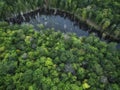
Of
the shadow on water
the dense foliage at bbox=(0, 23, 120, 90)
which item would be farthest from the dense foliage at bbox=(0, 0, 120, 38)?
the dense foliage at bbox=(0, 23, 120, 90)

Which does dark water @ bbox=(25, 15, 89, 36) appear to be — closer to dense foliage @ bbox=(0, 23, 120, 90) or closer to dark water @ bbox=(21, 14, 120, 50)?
dark water @ bbox=(21, 14, 120, 50)

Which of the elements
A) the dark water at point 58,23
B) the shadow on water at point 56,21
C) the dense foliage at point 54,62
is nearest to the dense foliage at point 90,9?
the shadow on water at point 56,21

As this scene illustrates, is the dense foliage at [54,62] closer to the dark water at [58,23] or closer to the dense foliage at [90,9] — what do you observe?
the dark water at [58,23]

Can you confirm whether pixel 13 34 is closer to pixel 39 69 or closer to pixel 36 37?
pixel 36 37

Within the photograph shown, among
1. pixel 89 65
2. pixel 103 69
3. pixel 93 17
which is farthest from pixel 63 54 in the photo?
pixel 93 17

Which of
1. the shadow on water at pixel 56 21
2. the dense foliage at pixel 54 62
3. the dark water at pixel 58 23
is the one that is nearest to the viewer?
the dense foliage at pixel 54 62
